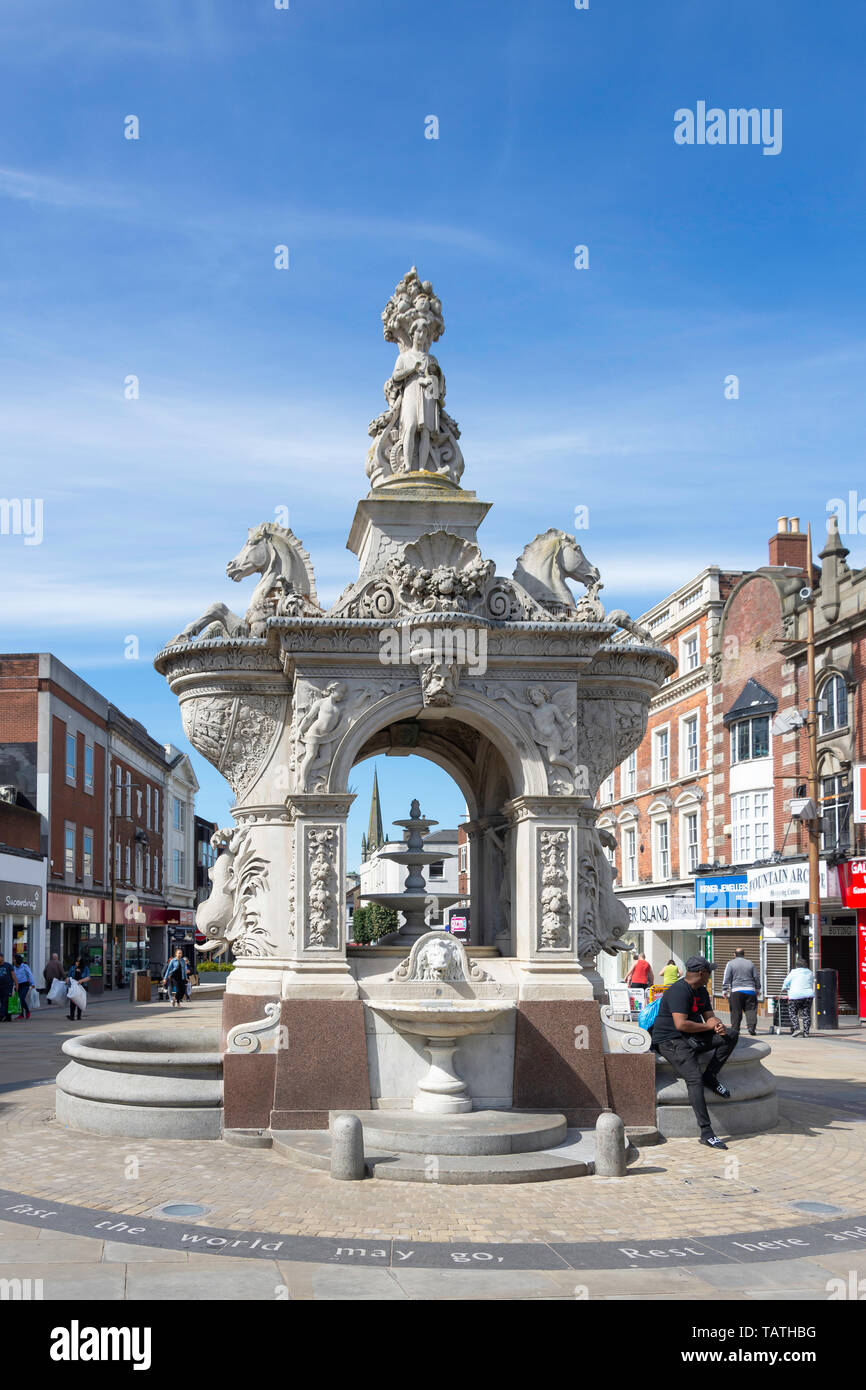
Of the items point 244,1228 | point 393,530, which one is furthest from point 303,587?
point 244,1228

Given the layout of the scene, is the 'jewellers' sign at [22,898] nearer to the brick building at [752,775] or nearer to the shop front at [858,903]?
the brick building at [752,775]

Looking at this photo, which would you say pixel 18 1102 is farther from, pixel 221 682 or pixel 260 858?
pixel 221 682

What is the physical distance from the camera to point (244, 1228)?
7934 mm

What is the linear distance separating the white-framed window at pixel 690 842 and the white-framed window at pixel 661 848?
1.40 m

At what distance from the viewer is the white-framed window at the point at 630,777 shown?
4569 centimetres

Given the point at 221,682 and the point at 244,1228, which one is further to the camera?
the point at 221,682

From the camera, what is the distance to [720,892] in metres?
36.3

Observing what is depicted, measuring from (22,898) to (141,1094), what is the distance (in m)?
29.0

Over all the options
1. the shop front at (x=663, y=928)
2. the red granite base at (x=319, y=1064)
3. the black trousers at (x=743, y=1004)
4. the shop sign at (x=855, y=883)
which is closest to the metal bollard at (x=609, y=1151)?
the red granite base at (x=319, y=1064)

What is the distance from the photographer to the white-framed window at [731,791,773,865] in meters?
35.2

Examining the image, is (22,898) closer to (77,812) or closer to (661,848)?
(77,812)

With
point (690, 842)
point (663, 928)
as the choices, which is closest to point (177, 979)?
point (663, 928)

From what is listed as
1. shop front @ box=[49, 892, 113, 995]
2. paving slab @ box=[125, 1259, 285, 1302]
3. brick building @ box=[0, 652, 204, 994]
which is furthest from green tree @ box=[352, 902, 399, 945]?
paving slab @ box=[125, 1259, 285, 1302]

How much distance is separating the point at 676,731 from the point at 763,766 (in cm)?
651
